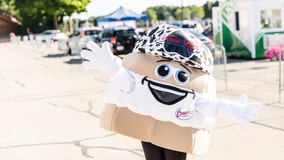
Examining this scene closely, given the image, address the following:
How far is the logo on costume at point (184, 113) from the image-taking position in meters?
3.74

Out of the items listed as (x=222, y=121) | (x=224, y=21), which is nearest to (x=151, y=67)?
(x=222, y=121)

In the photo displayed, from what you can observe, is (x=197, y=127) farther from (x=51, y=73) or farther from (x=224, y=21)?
(x=224, y=21)

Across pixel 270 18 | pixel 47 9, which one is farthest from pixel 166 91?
pixel 47 9

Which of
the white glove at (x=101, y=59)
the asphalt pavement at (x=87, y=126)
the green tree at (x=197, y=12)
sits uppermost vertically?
the green tree at (x=197, y=12)

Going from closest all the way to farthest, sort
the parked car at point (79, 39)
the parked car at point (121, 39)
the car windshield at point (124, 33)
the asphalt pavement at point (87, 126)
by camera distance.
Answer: the asphalt pavement at point (87, 126)
the parked car at point (121, 39)
the car windshield at point (124, 33)
the parked car at point (79, 39)

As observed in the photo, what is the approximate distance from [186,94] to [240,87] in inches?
328

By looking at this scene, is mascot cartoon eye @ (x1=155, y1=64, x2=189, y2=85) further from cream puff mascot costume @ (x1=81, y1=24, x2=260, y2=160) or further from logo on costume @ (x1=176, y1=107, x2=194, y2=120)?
logo on costume @ (x1=176, y1=107, x2=194, y2=120)

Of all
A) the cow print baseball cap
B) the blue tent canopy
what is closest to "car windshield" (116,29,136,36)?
the blue tent canopy

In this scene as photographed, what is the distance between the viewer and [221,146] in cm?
652

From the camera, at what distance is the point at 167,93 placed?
3.76 meters

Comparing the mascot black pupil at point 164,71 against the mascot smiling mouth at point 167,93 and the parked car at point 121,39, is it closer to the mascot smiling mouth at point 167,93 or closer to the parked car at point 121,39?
the mascot smiling mouth at point 167,93

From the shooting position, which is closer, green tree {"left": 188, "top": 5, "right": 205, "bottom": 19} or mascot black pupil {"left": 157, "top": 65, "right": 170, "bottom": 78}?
mascot black pupil {"left": 157, "top": 65, "right": 170, "bottom": 78}

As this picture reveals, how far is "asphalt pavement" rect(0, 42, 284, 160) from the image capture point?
20.9 ft

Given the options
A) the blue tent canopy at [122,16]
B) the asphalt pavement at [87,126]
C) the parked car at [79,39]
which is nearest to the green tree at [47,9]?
the blue tent canopy at [122,16]
